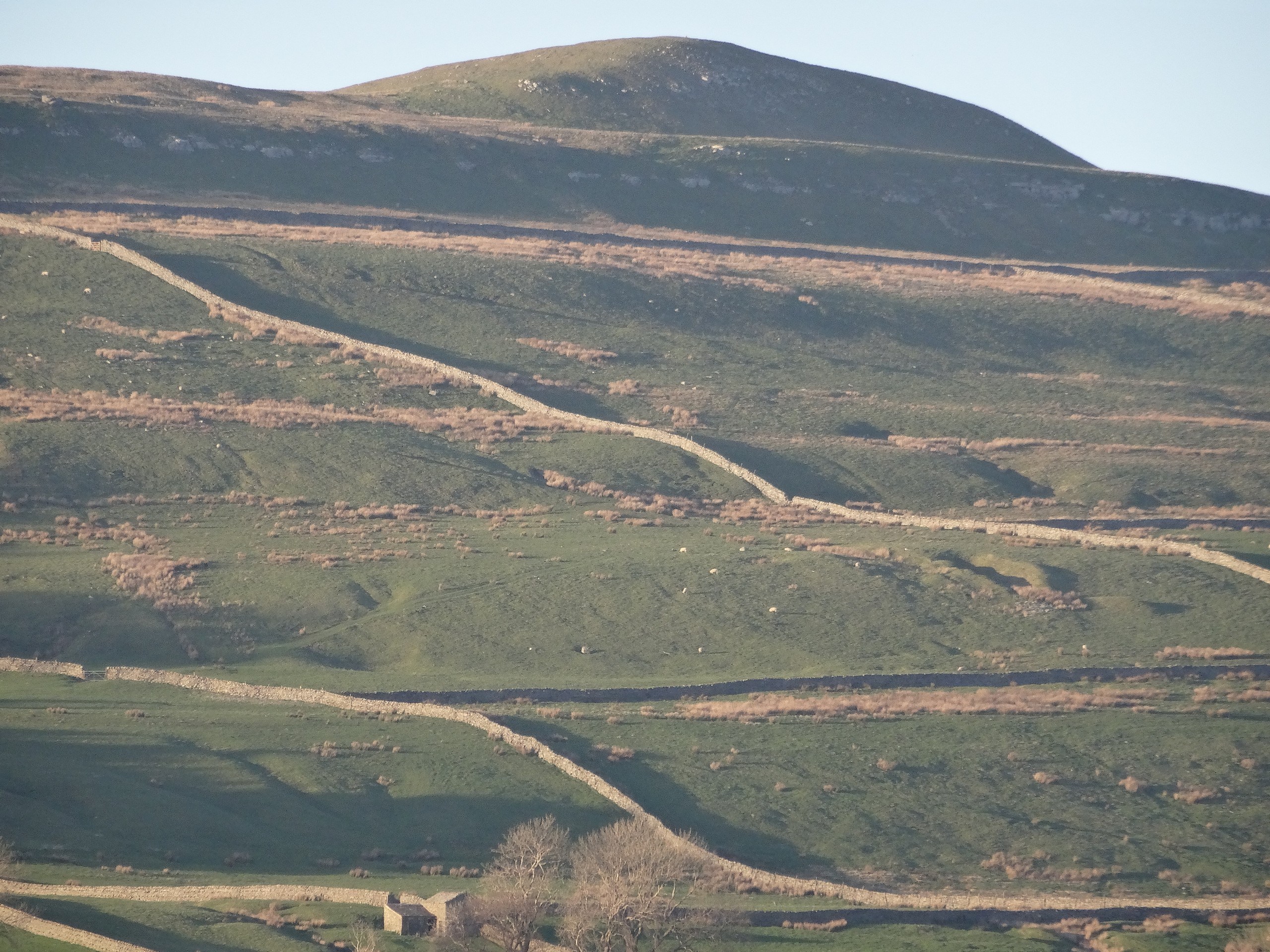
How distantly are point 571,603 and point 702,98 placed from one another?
112 m

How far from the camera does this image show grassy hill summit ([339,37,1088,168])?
151 metres

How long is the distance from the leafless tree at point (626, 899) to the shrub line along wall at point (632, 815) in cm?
271

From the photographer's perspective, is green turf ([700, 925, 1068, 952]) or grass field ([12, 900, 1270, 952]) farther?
green turf ([700, 925, 1068, 952])

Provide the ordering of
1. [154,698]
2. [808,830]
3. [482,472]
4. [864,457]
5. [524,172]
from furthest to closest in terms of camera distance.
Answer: [524,172], [864,457], [482,472], [154,698], [808,830]

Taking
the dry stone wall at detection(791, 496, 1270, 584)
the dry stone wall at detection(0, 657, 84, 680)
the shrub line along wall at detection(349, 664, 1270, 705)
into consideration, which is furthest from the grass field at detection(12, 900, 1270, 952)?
the dry stone wall at detection(791, 496, 1270, 584)

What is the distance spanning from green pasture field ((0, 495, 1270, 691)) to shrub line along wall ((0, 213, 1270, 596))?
0.89 m

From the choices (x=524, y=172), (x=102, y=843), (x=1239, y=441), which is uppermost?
(x=524, y=172)

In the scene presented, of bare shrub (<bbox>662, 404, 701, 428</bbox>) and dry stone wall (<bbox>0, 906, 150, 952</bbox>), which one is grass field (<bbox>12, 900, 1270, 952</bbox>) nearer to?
dry stone wall (<bbox>0, 906, 150, 952</bbox>)

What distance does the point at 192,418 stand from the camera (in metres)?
70.9

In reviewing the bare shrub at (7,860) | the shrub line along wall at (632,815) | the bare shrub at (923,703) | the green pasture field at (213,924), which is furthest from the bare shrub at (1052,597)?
the bare shrub at (7,860)

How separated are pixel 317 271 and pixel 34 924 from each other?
64.5 m

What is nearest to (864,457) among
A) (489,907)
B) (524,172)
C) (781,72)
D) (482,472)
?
(482,472)

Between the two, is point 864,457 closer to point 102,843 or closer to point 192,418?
point 192,418

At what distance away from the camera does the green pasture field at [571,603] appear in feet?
171
